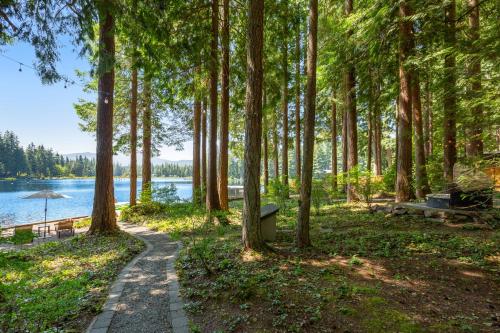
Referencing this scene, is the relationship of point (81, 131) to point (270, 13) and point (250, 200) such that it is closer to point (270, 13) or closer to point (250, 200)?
point (270, 13)

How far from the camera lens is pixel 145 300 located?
367 centimetres

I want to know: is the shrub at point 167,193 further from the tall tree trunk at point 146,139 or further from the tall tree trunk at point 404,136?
the tall tree trunk at point 146,139

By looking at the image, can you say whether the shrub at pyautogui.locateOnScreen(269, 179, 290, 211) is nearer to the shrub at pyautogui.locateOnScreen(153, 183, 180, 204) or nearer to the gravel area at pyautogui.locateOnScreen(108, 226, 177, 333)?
the gravel area at pyautogui.locateOnScreen(108, 226, 177, 333)

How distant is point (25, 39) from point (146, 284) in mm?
4867

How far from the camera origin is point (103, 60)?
18.4ft

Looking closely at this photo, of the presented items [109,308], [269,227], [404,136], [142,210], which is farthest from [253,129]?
[142,210]

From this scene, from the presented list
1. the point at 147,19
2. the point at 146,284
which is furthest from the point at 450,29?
the point at 146,284

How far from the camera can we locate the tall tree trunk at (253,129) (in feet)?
15.4

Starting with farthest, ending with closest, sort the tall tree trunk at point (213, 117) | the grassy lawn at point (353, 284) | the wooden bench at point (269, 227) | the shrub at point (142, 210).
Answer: the shrub at point (142, 210)
the tall tree trunk at point (213, 117)
the wooden bench at point (269, 227)
the grassy lawn at point (353, 284)

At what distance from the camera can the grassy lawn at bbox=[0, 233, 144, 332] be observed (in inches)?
116

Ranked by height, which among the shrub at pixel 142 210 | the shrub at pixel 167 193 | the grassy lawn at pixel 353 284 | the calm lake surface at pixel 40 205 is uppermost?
the shrub at pixel 167 193

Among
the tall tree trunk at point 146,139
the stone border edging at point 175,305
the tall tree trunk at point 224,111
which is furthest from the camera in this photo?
the tall tree trunk at point 146,139

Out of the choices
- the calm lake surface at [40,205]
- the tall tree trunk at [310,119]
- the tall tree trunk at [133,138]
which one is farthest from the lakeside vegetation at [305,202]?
the tall tree trunk at [133,138]

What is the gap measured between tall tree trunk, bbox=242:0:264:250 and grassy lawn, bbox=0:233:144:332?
251 cm
